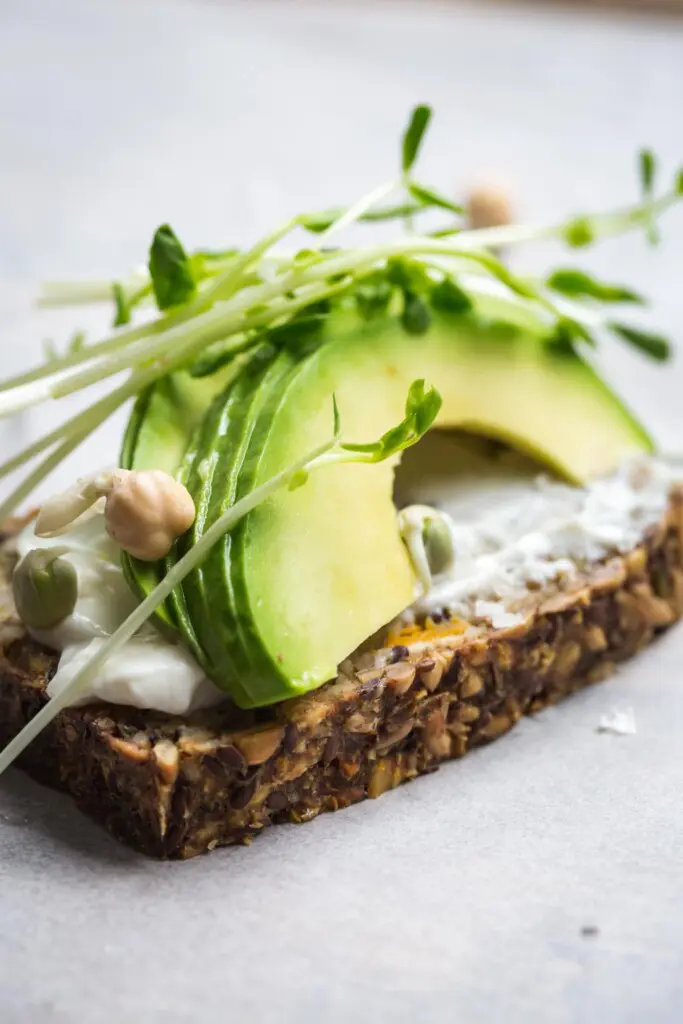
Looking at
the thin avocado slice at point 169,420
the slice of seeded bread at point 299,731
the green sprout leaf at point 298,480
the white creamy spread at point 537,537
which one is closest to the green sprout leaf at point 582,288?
the white creamy spread at point 537,537

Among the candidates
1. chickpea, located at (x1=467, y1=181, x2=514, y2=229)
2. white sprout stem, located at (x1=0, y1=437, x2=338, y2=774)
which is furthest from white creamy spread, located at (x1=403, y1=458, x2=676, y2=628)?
chickpea, located at (x1=467, y1=181, x2=514, y2=229)

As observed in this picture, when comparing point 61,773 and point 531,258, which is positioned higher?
point 531,258

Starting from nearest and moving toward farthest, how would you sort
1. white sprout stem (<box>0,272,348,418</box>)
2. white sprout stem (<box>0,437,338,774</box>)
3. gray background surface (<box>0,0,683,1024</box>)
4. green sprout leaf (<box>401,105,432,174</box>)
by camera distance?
gray background surface (<box>0,0,683,1024</box>) → white sprout stem (<box>0,437,338,774</box>) → white sprout stem (<box>0,272,348,418</box>) → green sprout leaf (<box>401,105,432,174</box>)

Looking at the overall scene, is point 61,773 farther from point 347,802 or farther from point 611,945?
point 611,945

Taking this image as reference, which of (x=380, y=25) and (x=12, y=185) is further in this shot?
(x=380, y=25)

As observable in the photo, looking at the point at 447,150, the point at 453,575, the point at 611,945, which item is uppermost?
the point at 447,150

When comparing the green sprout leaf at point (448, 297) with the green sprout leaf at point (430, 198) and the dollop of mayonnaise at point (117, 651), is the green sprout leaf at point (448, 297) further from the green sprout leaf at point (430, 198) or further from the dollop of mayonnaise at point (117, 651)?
the dollop of mayonnaise at point (117, 651)

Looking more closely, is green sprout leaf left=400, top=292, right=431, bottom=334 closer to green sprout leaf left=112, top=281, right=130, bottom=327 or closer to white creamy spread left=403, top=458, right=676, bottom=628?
white creamy spread left=403, top=458, right=676, bottom=628

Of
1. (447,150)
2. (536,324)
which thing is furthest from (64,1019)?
(447,150)

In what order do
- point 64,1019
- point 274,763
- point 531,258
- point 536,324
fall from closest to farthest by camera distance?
point 64,1019 < point 274,763 < point 536,324 < point 531,258
